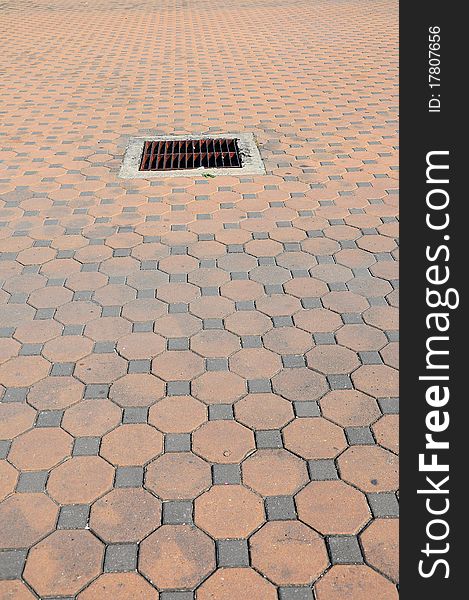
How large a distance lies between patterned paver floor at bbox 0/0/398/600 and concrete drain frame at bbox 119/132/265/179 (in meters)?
0.13

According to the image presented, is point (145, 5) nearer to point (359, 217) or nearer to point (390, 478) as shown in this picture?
point (359, 217)

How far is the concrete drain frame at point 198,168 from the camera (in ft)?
20.2

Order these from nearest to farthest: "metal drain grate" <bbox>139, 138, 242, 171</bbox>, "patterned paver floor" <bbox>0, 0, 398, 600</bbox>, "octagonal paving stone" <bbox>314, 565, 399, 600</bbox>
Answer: "octagonal paving stone" <bbox>314, 565, 399, 600</bbox> → "patterned paver floor" <bbox>0, 0, 398, 600</bbox> → "metal drain grate" <bbox>139, 138, 242, 171</bbox>

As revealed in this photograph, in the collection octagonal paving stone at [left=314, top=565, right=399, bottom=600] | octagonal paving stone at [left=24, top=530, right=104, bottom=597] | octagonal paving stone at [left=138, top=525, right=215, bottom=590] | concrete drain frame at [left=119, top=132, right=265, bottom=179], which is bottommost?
octagonal paving stone at [left=314, top=565, right=399, bottom=600]

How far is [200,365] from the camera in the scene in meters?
3.56

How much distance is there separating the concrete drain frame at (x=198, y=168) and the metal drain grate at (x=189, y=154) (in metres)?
0.05

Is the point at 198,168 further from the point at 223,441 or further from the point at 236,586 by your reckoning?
the point at 236,586

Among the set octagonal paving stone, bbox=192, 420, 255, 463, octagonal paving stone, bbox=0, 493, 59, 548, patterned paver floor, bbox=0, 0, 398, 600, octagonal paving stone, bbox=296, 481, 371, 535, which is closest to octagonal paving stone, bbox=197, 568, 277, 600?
patterned paver floor, bbox=0, 0, 398, 600

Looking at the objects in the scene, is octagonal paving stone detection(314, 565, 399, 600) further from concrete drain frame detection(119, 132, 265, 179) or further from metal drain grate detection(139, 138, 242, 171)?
metal drain grate detection(139, 138, 242, 171)

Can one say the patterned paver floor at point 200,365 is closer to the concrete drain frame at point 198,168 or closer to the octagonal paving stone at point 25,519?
the octagonal paving stone at point 25,519

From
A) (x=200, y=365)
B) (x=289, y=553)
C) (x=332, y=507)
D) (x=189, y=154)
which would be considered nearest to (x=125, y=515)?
(x=289, y=553)

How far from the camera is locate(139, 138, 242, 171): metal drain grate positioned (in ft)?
21.1

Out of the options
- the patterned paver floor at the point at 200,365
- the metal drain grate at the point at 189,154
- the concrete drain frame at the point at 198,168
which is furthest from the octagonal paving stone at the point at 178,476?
the metal drain grate at the point at 189,154

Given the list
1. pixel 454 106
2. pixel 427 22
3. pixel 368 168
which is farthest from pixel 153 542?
pixel 368 168
